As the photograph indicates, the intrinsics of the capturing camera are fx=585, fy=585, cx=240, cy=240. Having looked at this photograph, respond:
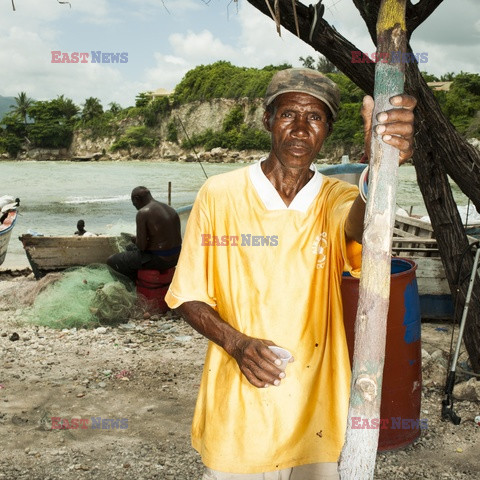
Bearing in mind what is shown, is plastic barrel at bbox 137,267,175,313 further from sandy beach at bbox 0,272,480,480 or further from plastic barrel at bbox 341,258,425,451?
plastic barrel at bbox 341,258,425,451

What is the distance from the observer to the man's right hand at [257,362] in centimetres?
171

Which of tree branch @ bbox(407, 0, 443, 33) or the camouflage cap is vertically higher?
tree branch @ bbox(407, 0, 443, 33)

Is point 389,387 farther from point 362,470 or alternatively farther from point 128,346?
point 128,346

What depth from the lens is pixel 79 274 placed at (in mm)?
7168

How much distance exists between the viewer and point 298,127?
6.29 feet

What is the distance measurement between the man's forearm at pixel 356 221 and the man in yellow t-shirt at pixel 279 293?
0.07ft

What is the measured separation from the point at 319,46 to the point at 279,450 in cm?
265

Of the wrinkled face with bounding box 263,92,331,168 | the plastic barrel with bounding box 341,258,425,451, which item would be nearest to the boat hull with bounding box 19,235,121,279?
the plastic barrel with bounding box 341,258,425,451

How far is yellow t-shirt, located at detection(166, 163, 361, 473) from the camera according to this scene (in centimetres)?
187

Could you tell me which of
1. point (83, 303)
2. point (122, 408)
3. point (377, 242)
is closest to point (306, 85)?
point (377, 242)

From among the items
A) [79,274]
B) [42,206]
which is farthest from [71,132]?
[79,274]

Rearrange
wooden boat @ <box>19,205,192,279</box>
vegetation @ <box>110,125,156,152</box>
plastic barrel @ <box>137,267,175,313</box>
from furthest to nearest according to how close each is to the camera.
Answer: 1. vegetation @ <box>110,125,156,152</box>
2. wooden boat @ <box>19,205,192,279</box>
3. plastic barrel @ <box>137,267,175,313</box>

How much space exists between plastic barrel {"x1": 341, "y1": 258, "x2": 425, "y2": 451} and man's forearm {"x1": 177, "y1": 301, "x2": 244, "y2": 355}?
5.32 ft

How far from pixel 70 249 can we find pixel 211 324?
681 centimetres
